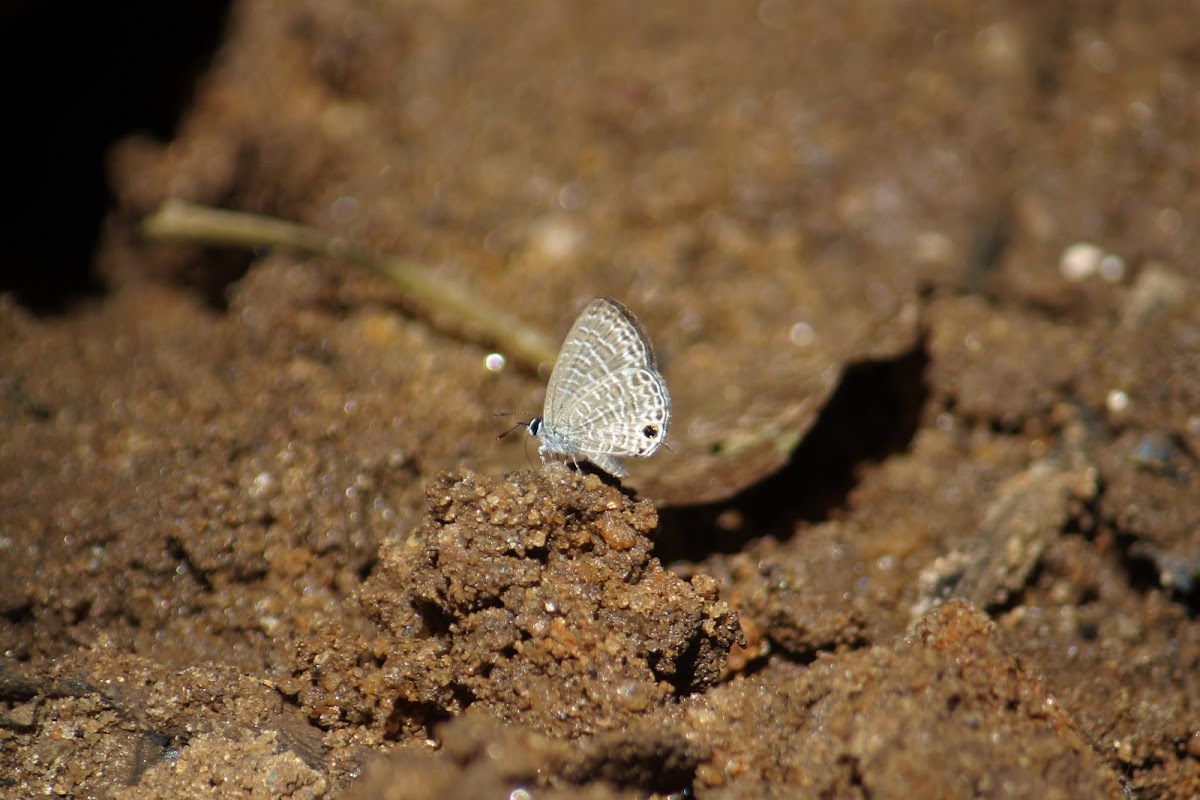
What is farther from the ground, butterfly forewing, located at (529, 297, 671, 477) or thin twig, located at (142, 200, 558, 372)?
thin twig, located at (142, 200, 558, 372)

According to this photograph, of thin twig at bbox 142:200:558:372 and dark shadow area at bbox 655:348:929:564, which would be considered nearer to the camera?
dark shadow area at bbox 655:348:929:564

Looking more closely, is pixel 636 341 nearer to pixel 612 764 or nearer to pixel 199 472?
pixel 612 764

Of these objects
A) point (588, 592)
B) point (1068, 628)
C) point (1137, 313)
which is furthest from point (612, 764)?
point (1137, 313)

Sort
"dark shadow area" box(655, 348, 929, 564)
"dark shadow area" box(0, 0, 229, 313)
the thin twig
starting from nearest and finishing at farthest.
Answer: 1. "dark shadow area" box(655, 348, 929, 564)
2. the thin twig
3. "dark shadow area" box(0, 0, 229, 313)

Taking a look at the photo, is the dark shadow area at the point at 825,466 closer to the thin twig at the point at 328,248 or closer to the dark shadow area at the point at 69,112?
the thin twig at the point at 328,248

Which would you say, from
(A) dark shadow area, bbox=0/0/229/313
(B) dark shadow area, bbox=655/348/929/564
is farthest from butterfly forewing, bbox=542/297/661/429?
(A) dark shadow area, bbox=0/0/229/313

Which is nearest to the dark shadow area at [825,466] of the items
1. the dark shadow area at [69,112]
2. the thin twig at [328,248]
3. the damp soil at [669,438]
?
the damp soil at [669,438]

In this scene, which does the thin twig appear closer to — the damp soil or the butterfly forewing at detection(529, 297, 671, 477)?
→ the damp soil
